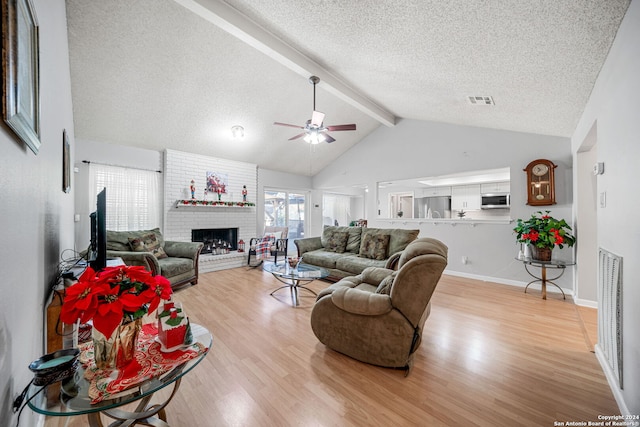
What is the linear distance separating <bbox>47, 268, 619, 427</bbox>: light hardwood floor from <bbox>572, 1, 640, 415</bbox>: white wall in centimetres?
40

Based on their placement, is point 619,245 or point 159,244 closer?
point 619,245

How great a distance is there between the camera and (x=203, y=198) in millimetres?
5410

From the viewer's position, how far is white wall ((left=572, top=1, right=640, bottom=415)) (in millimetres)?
1385

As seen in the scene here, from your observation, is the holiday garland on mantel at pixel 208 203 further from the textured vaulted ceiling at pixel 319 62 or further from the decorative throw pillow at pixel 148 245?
the textured vaulted ceiling at pixel 319 62

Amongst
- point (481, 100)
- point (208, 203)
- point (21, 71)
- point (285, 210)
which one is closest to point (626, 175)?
point (481, 100)

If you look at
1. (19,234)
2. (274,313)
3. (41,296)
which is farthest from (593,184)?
(41,296)

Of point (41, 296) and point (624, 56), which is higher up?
point (624, 56)

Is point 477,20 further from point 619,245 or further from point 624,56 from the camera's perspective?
point 619,245

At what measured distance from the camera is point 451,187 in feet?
23.1

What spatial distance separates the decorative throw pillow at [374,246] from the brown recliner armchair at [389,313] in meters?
1.96

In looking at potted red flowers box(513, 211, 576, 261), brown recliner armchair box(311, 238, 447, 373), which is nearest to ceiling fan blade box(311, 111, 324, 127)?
brown recliner armchair box(311, 238, 447, 373)

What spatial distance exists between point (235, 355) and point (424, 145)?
4.92 metres

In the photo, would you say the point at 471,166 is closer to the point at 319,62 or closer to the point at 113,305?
the point at 319,62

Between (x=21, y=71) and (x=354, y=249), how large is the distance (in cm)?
426
